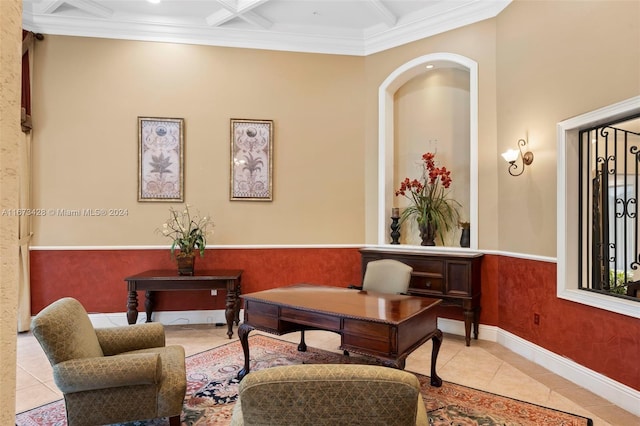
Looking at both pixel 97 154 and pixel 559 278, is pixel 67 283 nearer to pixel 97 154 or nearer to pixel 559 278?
pixel 97 154

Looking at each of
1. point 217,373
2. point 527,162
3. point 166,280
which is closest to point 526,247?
point 527,162

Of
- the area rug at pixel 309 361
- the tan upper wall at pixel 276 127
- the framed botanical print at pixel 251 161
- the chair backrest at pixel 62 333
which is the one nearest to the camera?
the chair backrest at pixel 62 333

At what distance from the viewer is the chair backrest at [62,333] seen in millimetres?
2020

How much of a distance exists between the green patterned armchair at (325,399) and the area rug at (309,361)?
1.48 m

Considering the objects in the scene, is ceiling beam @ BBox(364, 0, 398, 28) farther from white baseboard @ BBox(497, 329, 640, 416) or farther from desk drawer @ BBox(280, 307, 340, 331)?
white baseboard @ BBox(497, 329, 640, 416)

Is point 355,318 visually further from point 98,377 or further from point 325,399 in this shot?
point 98,377

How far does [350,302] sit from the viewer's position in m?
2.86

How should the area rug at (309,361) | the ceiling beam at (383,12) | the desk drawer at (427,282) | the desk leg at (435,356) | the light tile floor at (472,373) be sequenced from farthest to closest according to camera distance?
the ceiling beam at (383,12)
the desk drawer at (427,282)
the desk leg at (435,356)
the light tile floor at (472,373)
the area rug at (309,361)

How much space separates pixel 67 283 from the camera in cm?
455

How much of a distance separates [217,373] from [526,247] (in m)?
3.23

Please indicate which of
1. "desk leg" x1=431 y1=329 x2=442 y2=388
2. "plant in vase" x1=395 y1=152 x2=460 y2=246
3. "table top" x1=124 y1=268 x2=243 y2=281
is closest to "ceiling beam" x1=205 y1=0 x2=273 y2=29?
"plant in vase" x1=395 y1=152 x2=460 y2=246

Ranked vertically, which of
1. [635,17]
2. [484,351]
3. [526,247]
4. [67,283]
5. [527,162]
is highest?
[635,17]

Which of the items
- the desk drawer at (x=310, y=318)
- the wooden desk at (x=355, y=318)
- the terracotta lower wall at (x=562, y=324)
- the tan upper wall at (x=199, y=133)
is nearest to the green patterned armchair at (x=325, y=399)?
the wooden desk at (x=355, y=318)

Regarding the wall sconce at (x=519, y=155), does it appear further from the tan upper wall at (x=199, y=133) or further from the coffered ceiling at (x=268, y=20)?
the tan upper wall at (x=199, y=133)
